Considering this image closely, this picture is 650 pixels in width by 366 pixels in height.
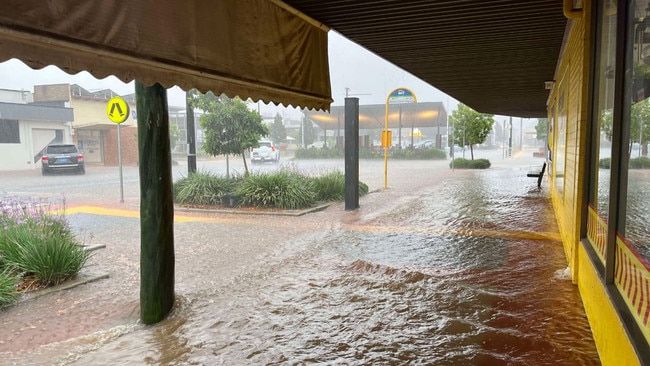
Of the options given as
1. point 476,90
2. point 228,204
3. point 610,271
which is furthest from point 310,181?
point 610,271

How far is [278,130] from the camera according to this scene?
205 feet

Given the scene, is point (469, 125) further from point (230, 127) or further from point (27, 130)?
point (27, 130)

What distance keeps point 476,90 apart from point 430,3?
7.48m

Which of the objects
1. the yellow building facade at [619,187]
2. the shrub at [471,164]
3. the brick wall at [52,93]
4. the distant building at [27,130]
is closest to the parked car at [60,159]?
the distant building at [27,130]

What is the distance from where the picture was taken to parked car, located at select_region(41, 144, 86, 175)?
21016mm

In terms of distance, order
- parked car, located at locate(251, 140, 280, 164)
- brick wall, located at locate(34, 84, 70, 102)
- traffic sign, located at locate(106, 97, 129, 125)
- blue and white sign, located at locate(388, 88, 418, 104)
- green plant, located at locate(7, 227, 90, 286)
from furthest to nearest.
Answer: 1. brick wall, located at locate(34, 84, 70, 102)
2. parked car, located at locate(251, 140, 280, 164)
3. blue and white sign, located at locate(388, 88, 418, 104)
4. traffic sign, located at locate(106, 97, 129, 125)
5. green plant, located at locate(7, 227, 90, 286)

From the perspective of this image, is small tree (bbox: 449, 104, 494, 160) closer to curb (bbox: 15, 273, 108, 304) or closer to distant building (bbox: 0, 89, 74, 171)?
distant building (bbox: 0, 89, 74, 171)

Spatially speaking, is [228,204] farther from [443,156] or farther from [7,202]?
[443,156]

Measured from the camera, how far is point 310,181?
1225 cm

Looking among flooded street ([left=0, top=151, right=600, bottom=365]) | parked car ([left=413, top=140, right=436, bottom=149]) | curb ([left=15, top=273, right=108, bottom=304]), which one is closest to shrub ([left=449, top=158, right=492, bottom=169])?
parked car ([left=413, top=140, right=436, bottom=149])

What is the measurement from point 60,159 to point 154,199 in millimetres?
20003

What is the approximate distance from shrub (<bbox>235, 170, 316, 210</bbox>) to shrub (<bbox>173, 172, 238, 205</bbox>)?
448 millimetres

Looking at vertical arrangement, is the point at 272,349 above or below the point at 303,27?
below

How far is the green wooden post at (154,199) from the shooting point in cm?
412
